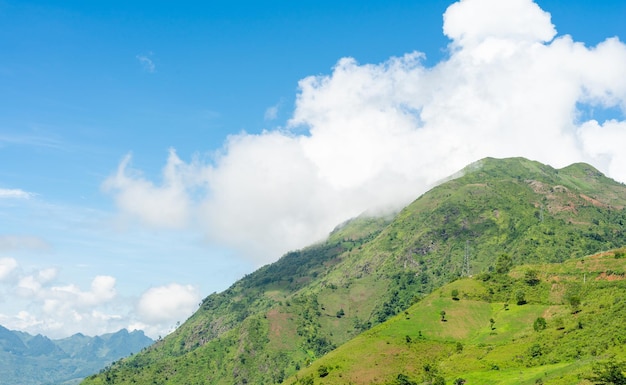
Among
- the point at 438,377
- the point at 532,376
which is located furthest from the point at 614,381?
the point at 438,377

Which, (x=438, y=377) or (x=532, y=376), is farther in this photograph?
(x=438, y=377)

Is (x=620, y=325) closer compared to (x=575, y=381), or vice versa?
(x=575, y=381)

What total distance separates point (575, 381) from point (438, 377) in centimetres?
5818

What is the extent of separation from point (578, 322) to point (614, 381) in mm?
68470

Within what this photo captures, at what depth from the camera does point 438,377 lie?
188875 millimetres

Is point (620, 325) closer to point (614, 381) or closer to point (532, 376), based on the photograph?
point (532, 376)

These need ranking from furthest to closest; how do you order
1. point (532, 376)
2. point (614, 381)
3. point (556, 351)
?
point (556, 351), point (532, 376), point (614, 381)

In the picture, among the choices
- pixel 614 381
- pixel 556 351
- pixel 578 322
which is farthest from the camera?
pixel 578 322

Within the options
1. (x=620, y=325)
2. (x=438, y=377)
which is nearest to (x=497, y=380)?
(x=438, y=377)

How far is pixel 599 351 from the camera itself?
531 feet

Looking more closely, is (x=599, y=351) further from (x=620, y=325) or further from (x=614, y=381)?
(x=614, y=381)

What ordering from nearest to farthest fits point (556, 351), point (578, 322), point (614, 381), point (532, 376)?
point (614, 381)
point (532, 376)
point (556, 351)
point (578, 322)

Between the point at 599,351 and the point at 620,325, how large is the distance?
14.7 metres

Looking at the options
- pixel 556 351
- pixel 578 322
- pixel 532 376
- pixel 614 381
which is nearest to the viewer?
pixel 614 381
